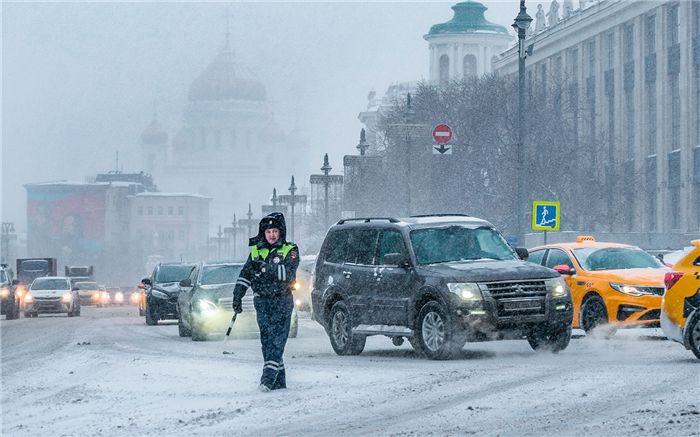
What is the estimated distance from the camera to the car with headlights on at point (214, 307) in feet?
76.0

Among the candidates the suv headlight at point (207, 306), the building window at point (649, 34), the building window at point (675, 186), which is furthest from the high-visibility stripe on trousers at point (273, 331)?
the building window at point (649, 34)

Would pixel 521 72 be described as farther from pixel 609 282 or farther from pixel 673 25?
pixel 673 25

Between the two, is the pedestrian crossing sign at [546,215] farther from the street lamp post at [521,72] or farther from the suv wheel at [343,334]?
the suv wheel at [343,334]

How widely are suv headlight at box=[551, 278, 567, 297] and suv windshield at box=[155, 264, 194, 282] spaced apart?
17.8 m

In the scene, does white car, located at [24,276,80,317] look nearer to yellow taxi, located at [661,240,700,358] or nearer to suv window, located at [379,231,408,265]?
suv window, located at [379,231,408,265]

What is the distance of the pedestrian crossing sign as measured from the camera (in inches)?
1319

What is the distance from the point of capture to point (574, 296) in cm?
2116

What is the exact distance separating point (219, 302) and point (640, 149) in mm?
54005

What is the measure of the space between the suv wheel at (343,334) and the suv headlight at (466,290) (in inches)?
93.2

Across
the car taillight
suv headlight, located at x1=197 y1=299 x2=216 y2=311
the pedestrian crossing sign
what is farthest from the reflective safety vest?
the pedestrian crossing sign

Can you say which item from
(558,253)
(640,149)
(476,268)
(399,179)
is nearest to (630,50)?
(640,149)

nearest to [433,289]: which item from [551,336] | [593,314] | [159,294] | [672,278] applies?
[551,336]

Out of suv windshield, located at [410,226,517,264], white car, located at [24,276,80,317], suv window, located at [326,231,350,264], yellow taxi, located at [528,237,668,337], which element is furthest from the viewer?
white car, located at [24,276,80,317]

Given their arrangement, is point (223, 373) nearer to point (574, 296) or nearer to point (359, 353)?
point (359, 353)
